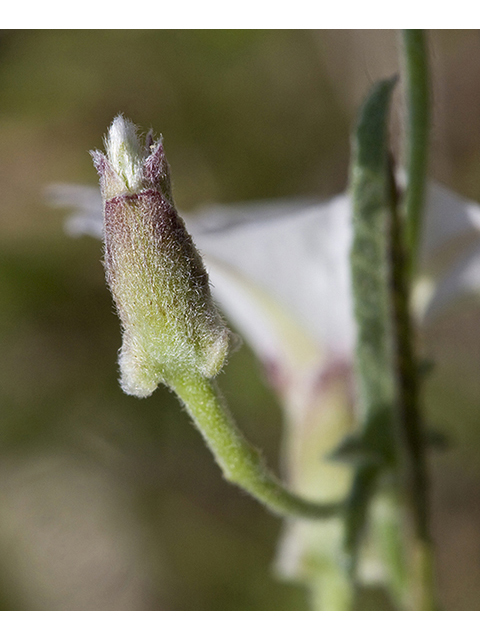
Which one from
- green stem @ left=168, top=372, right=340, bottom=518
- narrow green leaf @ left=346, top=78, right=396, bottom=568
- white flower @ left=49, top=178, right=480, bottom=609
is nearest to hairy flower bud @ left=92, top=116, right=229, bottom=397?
green stem @ left=168, top=372, right=340, bottom=518

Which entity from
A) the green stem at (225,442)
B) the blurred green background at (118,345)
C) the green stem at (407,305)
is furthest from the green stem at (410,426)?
the blurred green background at (118,345)

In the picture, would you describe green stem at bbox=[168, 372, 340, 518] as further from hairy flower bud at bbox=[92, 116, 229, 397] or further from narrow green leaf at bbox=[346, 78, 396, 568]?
narrow green leaf at bbox=[346, 78, 396, 568]

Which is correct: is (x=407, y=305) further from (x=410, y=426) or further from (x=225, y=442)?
(x=225, y=442)

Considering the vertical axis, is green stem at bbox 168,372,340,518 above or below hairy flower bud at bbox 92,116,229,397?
below

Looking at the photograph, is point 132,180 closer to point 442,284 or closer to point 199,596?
point 442,284

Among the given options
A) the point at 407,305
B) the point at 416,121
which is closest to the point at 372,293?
the point at 407,305

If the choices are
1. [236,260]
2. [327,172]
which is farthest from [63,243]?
[236,260]
